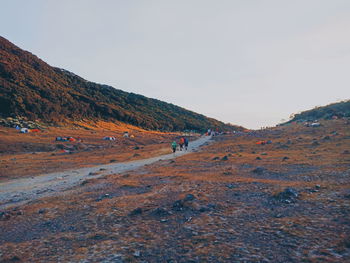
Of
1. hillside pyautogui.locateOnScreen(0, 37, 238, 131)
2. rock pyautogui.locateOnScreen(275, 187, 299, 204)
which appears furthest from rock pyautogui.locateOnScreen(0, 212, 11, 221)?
hillside pyautogui.locateOnScreen(0, 37, 238, 131)

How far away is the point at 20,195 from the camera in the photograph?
13.5m

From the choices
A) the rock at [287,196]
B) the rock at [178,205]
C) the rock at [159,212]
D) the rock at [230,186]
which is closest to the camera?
the rock at [159,212]

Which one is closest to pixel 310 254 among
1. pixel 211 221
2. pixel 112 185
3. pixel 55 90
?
pixel 211 221

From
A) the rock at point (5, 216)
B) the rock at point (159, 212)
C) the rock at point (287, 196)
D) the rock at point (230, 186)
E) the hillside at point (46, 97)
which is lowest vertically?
the rock at point (5, 216)

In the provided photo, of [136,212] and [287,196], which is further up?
[287,196]

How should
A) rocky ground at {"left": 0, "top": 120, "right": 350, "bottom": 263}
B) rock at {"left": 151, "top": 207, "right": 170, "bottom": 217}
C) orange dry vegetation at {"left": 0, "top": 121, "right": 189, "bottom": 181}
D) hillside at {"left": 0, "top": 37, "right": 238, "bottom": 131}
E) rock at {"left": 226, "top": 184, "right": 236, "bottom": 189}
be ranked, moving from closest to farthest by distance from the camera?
rocky ground at {"left": 0, "top": 120, "right": 350, "bottom": 263}, rock at {"left": 151, "top": 207, "right": 170, "bottom": 217}, rock at {"left": 226, "top": 184, "right": 236, "bottom": 189}, orange dry vegetation at {"left": 0, "top": 121, "right": 189, "bottom": 181}, hillside at {"left": 0, "top": 37, "right": 238, "bottom": 131}

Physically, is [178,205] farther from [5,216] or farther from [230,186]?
[5,216]

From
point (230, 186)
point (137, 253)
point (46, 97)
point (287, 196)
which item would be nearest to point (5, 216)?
point (137, 253)

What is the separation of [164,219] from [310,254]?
13.5 ft

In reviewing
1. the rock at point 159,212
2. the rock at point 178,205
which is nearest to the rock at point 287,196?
the rock at point 178,205

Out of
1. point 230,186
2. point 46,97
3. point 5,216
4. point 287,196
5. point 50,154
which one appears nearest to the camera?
point 287,196

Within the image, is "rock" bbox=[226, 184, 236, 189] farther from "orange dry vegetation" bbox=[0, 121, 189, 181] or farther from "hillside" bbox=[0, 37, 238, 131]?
"hillside" bbox=[0, 37, 238, 131]

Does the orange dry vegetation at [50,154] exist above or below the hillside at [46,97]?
below

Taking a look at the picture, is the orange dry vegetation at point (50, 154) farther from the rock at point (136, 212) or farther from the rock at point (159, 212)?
the rock at point (159, 212)
